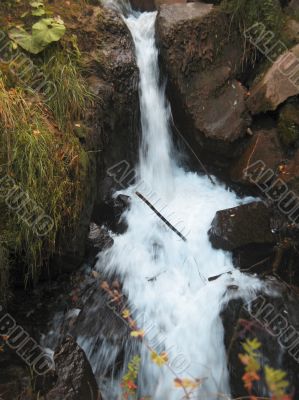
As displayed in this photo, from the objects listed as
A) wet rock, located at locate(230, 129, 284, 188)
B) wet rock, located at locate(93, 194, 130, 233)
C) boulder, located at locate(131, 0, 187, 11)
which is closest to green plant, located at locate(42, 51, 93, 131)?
wet rock, located at locate(93, 194, 130, 233)

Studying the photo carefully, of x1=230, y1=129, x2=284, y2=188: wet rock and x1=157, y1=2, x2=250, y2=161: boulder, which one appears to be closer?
x1=230, y1=129, x2=284, y2=188: wet rock

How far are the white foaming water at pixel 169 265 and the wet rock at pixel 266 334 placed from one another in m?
0.12

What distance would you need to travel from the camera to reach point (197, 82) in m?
5.66

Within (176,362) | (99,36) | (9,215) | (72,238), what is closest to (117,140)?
(99,36)

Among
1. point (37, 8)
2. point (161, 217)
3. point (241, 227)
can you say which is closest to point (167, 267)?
point (161, 217)

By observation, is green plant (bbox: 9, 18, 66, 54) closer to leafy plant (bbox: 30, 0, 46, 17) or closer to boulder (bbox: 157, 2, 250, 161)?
leafy plant (bbox: 30, 0, 46, 17)

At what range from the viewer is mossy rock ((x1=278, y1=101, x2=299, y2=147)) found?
17.2ft

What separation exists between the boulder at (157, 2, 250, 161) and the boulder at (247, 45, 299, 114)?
7.5 inches

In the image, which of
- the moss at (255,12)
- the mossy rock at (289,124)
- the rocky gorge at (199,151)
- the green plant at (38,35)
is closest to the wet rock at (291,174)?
the rocky gorge at (199,151)

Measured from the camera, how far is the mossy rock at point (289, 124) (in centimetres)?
525


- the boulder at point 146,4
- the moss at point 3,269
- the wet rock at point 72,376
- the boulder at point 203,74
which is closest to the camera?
the wet rock at point 72,376

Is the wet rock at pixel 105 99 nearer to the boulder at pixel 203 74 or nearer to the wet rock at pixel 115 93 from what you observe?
the wet rock at pixel 115 93

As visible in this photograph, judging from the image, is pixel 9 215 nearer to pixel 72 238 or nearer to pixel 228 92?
pixel 72 238

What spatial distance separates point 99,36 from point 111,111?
3.15 ft
